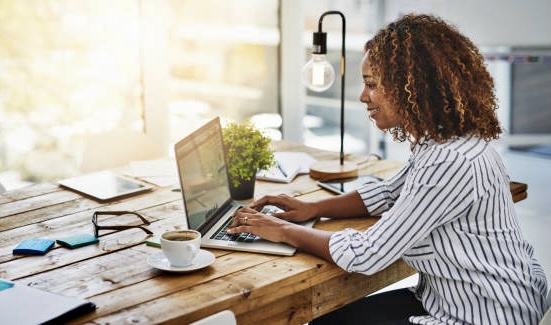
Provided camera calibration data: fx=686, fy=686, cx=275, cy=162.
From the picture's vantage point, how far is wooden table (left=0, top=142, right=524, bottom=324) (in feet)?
4.43

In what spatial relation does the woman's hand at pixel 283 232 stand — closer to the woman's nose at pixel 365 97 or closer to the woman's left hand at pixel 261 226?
the woman's left hand at pixel 261 226

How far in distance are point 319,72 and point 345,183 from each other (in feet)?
1.33

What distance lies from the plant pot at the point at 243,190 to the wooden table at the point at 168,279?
0.20 meters

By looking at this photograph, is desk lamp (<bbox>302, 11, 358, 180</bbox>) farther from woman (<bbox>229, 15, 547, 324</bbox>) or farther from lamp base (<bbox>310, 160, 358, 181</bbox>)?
woman (<bbox>229, 15, 547, 324</bbox>)

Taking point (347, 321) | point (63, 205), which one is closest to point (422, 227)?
point (347, 321)

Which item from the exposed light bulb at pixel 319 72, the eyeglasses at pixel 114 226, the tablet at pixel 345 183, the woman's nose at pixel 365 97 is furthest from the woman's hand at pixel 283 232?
the exposed light bulb at pixel 319 72

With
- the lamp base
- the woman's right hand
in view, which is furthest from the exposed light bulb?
the woman's right hand

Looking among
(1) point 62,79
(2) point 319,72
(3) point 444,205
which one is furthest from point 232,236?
(1) point 62,79

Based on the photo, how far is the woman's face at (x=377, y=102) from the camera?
5.34ft

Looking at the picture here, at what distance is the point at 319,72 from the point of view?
2.38 meters

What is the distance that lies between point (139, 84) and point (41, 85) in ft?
1.67

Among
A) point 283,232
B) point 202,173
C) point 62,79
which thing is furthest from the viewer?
point 62,79

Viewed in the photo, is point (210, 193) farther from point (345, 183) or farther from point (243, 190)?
point (345, 183)

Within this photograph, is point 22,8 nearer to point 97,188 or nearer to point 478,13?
point 97,188
